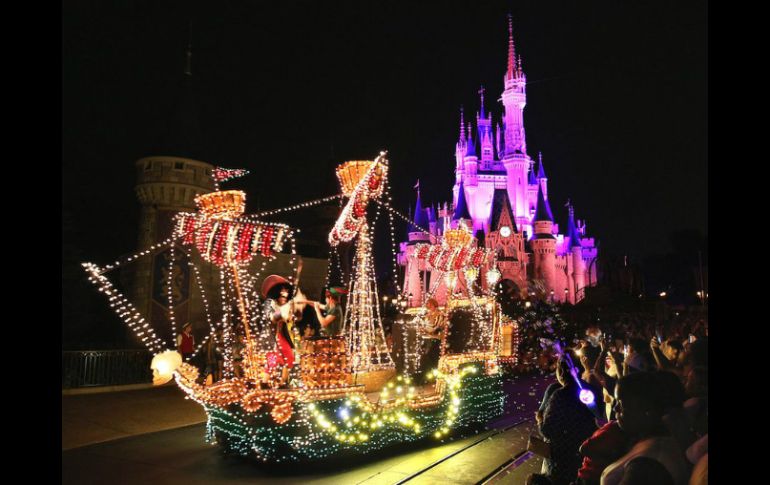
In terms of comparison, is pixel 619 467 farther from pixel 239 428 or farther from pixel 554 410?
pixel 239 428

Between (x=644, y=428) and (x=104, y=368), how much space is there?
42.0 feet

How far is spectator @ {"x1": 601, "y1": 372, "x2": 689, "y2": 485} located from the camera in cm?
173

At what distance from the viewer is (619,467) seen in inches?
70.2

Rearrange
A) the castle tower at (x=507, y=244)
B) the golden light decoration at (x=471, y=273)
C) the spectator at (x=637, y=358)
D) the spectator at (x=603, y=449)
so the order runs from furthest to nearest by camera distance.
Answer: the castle tower at (x=507, y=244) < the golden light decoration at (x=471, y=273) < the spectator at (x=637, y=358) < the spectator at (x=603, y=449)

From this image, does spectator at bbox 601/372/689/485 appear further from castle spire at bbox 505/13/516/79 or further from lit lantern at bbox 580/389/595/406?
castle spire at bbox 505/13/516/79

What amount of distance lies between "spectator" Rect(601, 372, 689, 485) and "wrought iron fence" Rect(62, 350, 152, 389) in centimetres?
1230

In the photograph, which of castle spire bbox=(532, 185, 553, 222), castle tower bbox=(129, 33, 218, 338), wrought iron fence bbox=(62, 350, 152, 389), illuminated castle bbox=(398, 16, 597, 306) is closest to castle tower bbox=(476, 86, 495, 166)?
illuminated castle bbox=(398, 16, 597, 306)

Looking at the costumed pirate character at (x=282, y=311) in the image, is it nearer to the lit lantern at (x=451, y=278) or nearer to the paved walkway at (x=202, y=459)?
the paved walkway at (x=202, y=459)

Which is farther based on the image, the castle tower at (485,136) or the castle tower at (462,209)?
the castle tower at (485,136)

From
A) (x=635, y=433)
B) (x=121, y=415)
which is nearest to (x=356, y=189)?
(x=635, y=433)

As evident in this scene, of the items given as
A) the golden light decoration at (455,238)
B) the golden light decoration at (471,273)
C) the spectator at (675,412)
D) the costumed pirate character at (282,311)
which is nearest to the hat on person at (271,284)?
the costumed pirate character at (282,311)

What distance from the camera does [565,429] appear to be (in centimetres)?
334

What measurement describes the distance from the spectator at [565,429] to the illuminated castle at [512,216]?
33919 millimetres

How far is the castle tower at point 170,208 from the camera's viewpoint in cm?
1681
